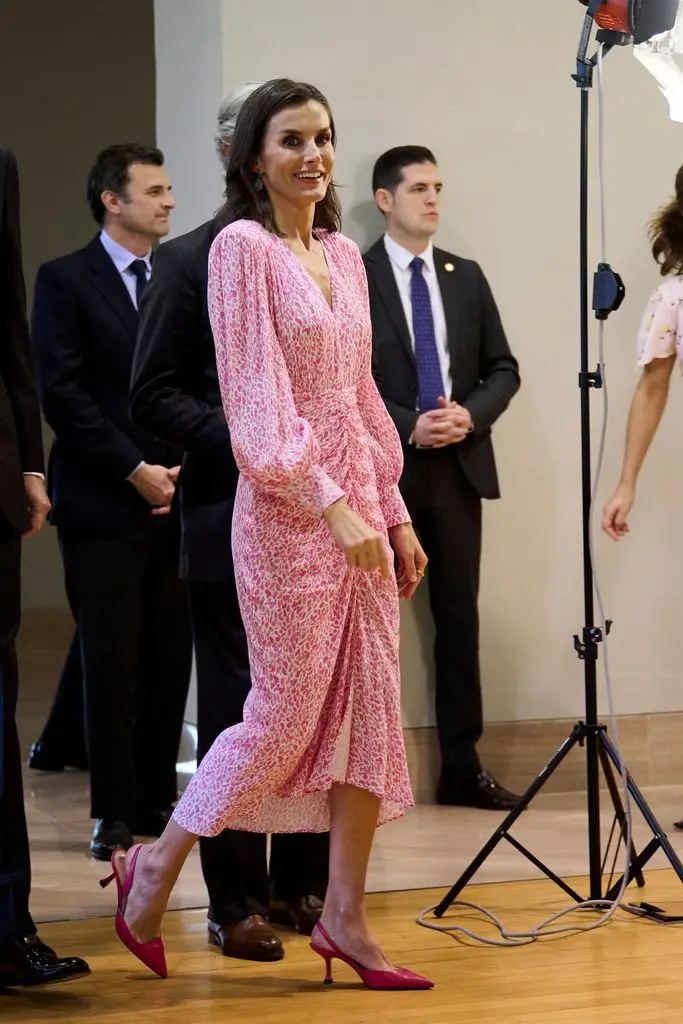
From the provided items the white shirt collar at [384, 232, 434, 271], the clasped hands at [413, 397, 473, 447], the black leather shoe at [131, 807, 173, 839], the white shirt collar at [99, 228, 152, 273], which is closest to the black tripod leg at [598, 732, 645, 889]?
the clasped hands at [413, 397, 473, 447]

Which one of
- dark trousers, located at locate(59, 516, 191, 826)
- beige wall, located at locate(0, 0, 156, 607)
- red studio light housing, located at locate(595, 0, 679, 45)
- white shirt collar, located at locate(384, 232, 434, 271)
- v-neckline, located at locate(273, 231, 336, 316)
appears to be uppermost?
beige wall, located at locate(0, 0, 156, 607)

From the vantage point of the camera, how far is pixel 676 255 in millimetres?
4391

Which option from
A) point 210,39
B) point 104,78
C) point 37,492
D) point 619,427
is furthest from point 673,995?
point 104,78

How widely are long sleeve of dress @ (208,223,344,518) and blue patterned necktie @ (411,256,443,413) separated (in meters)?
1.96

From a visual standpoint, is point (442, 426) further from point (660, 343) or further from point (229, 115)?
point (229, 115)

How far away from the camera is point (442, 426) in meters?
4.70

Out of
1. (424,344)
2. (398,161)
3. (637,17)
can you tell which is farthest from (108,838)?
(637,17)

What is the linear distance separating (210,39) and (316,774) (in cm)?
265

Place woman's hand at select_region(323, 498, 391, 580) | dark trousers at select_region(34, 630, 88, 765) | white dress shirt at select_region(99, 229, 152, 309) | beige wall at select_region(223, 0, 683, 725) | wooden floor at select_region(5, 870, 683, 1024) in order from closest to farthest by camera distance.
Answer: woman's hand at select_region(323, 498, 391, 580) → wooden floor at select_region(5, 870, 683, 1024) → white dress shirt at select_region(99, 229, 152, 309) → beige wall at select_region(223, 0, 683, 725) → dark trousers at select_region(34, 630, 88, 765)

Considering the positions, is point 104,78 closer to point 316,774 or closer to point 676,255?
point 676,255

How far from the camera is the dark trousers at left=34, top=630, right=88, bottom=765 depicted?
5391mm

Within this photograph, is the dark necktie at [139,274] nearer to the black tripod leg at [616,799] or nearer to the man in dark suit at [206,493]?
the man in dark suit at [206,493]

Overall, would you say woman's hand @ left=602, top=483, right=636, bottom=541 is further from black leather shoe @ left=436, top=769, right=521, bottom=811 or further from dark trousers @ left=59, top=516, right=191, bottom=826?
dark trousers @ left=59, top=516, right=191, bottom=826

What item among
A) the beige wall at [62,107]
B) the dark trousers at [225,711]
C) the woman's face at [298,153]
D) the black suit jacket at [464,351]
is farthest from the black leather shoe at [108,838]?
the beige wall at [62,107]
